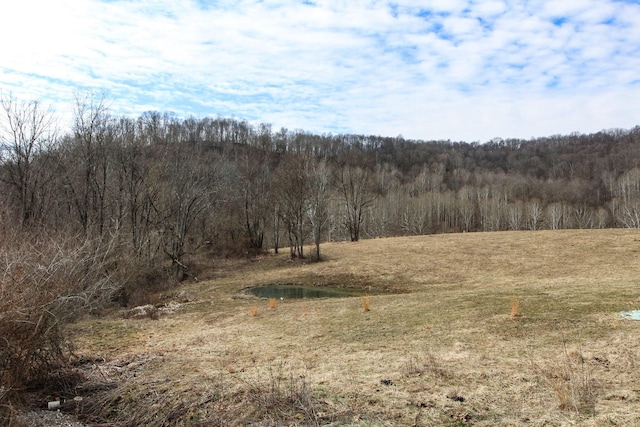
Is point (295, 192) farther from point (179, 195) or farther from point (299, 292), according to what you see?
point (299, 292)

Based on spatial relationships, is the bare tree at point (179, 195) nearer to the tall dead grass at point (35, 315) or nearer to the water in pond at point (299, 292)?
the water in pond at point (299, 292)

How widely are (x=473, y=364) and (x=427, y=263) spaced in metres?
19.2

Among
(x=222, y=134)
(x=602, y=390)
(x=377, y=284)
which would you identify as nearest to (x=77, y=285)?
(x=602, y=390)

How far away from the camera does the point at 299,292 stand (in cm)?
2220

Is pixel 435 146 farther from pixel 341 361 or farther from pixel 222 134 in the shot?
pixel 341 361

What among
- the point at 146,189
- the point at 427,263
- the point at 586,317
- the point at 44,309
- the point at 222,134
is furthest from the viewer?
the point at 222,134

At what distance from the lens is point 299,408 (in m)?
5.75

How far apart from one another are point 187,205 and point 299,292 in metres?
12.4

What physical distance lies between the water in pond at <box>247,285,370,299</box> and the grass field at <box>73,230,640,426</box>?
389cm

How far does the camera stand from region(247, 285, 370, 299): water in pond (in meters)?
20.9

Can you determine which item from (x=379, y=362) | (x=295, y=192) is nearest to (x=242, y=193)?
(x=295, y=192)

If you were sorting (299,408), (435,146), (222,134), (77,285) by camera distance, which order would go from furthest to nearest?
(435,146) → (222,134) → (77,285) → (299,408)

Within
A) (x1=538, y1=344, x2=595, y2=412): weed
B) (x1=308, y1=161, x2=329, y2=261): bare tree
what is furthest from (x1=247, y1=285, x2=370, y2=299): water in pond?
(x1=538, y1=344, x2=595, y2=412): weed

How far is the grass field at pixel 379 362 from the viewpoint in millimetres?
5445
